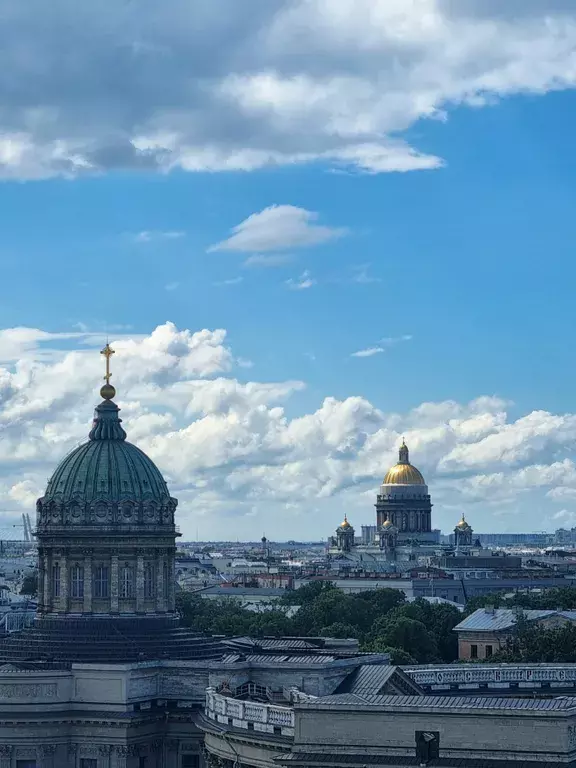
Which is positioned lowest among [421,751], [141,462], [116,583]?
[421,751]

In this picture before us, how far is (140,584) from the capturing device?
108m

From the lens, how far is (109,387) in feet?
377

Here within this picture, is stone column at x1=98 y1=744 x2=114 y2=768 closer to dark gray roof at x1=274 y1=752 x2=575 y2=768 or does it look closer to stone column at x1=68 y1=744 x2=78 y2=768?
stone column at x1=68 y1=744 x2=78 y2=768

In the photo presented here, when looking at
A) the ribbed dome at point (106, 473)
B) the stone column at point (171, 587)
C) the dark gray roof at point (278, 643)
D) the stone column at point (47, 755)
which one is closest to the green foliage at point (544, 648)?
the dark gray roof at point (278, 643)

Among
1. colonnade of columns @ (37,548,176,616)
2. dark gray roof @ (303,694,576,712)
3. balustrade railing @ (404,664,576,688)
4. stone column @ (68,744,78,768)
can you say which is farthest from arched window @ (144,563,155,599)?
dark gray roof @ (303,694,576,712)

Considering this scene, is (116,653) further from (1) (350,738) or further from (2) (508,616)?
(2) (508,616)

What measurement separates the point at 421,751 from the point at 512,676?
31.2 meters

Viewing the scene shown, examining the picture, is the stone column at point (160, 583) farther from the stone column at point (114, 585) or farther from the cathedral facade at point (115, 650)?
the stone column at point (114, 585)

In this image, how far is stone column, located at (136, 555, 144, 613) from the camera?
10719 cm

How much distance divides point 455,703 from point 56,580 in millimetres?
40173

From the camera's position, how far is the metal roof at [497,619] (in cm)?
16512

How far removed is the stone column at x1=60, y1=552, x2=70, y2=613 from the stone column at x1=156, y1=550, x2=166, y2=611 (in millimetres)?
5125

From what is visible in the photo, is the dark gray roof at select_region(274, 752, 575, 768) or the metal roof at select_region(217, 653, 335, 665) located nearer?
the dark gray roof at select_region(274, 752, 575, 768)

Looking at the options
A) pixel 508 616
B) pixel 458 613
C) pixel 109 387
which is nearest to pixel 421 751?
pixel 109 387
